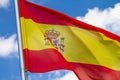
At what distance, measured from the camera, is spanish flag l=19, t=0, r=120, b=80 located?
68.4ft

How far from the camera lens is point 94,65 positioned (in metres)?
21.1

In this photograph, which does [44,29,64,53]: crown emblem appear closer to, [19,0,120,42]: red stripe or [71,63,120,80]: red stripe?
[19,0,120,42]: red stripe

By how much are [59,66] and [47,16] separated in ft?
6.42

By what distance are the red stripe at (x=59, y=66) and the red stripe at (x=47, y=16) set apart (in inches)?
47.0

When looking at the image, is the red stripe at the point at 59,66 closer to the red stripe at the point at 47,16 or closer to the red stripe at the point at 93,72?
the red stripe at the point at 93,72

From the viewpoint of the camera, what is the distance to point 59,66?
819 inches

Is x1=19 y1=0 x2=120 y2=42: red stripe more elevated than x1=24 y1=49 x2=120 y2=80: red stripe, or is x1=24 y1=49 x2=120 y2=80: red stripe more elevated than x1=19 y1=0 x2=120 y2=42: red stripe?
x1=19 y1=0 x2=120 y2=42: red stripe

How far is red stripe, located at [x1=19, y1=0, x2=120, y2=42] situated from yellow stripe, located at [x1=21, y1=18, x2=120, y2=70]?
0.49 ft

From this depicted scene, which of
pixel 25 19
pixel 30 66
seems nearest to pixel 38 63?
pixel 30 66

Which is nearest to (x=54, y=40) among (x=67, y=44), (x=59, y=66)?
(x=67, y=44)

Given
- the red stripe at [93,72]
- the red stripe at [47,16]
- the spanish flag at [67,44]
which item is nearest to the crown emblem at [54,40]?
the spanish flag at [67,44]

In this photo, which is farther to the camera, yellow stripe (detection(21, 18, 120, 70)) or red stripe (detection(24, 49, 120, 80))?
yellow stripe (detection(21, 18, 120, 70))

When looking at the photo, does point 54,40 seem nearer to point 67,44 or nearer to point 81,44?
point 67,44

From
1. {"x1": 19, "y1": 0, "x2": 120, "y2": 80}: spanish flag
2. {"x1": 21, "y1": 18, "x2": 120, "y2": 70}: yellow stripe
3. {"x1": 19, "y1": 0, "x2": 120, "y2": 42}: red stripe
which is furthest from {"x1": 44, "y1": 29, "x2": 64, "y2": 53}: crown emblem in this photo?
{"x1": 19, "y1": 0, "x2": 120, "y2": 42}: red stripe
